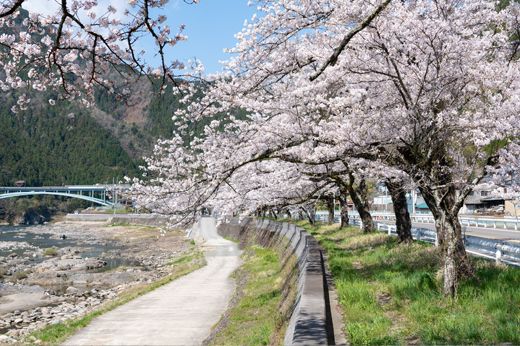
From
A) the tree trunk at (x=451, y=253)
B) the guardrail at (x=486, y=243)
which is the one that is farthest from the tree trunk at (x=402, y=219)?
the tree trunk at (x=451, y=253)

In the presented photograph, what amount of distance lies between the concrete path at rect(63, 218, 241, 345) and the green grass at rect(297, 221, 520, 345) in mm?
5019

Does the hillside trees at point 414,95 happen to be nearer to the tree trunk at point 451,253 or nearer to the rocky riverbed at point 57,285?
the tree trunk at point 451,253

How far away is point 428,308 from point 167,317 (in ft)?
30.5

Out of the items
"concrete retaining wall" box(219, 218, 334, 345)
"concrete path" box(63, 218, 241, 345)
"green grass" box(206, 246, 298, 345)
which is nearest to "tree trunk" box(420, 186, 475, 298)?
"concrete retaining wall" box(219, 218, 334, 345)

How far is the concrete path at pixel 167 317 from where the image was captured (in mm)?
10180

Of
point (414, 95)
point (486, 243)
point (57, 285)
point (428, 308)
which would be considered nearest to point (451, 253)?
point (428, 308)

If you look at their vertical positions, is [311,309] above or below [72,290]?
above

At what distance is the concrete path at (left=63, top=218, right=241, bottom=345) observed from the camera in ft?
33.4

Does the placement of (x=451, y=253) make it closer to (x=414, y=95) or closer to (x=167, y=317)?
(x=414, y=95)

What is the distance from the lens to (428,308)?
Result: 242 inches

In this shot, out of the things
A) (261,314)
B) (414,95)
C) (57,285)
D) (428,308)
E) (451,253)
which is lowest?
(57,285)

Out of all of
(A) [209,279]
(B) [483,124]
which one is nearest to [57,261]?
(A) [209,279]

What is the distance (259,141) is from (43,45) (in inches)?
232

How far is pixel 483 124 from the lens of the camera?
278 inches
